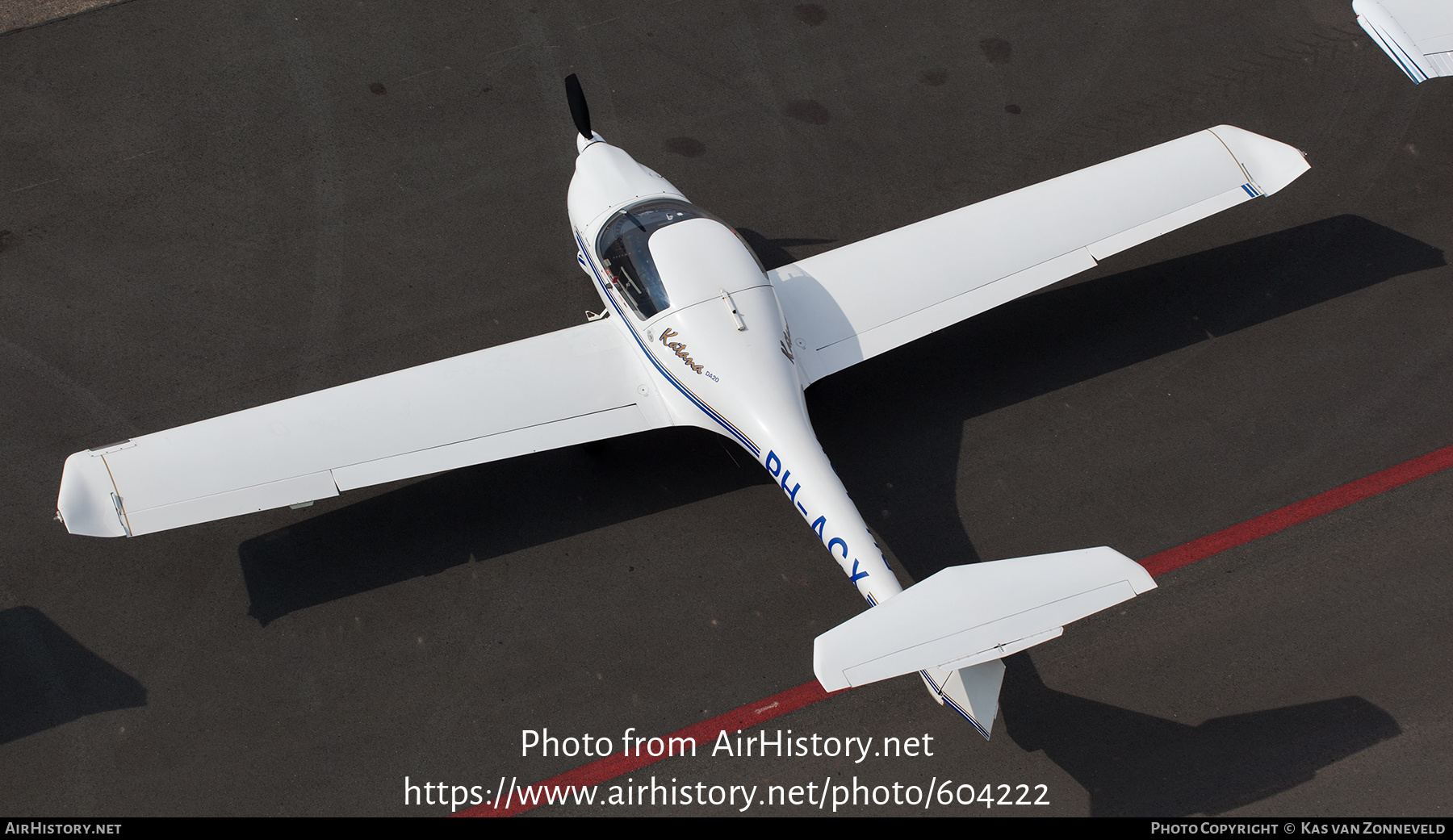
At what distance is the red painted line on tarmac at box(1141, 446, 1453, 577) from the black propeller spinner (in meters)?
7.84

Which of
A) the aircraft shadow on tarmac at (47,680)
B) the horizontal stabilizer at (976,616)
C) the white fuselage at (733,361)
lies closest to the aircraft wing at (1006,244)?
the white fuselage at (733,361)

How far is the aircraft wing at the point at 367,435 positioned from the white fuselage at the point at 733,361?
0.41 meters

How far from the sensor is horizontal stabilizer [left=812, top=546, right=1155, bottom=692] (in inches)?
235

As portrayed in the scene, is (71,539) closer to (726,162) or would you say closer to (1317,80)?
(726,162)

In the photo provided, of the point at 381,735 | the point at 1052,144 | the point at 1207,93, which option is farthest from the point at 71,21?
the point at 1207,93

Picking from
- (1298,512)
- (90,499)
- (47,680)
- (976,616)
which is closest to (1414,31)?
(1298,512)

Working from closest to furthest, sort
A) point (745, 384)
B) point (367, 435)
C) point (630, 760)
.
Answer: point (367, 435) → point (630, 760) → point (745, 384)

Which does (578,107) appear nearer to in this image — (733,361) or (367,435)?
(733,361)

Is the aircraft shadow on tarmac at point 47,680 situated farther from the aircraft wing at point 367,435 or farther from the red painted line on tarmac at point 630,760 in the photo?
the red painted line on tarmac at point 630,760

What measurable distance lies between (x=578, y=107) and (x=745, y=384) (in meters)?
4.20

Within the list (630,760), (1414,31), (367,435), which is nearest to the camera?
(367,435)

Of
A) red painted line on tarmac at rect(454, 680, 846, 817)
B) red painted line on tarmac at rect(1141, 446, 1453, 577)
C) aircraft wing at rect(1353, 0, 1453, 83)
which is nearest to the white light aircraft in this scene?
red painted line on tarmac at rect(454, 680, 846, 817)

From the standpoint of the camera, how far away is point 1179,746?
832cm

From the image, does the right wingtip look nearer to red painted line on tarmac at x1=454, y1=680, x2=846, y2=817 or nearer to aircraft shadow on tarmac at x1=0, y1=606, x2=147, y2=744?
aircraft shadow on tarmac at x1=0, y1=606, x2=147, y2=744
